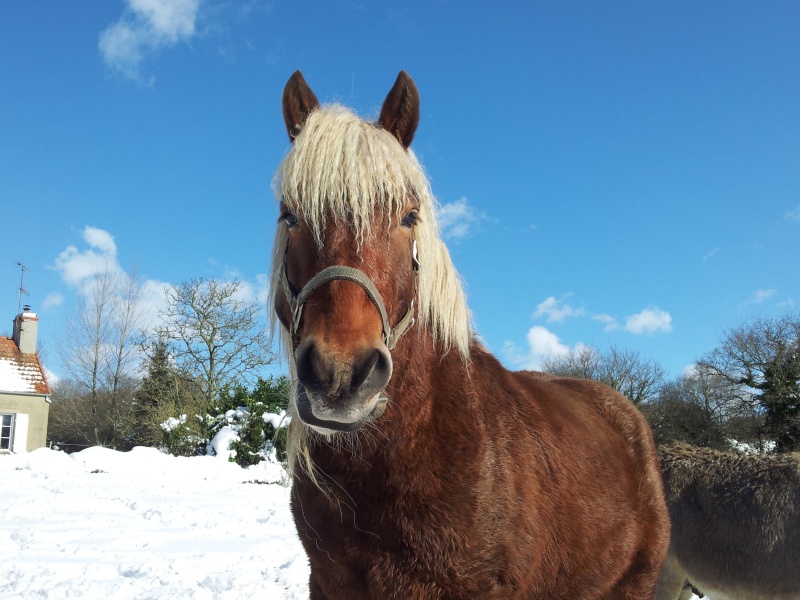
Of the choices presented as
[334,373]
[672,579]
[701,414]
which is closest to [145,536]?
[672,579]

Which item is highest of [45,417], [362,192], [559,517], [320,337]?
[45,417]

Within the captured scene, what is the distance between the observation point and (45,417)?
2677cm

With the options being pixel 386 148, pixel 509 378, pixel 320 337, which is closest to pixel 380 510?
pixel 320 337

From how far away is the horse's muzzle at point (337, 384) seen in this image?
1.53m

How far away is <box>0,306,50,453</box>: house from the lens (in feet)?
85.8

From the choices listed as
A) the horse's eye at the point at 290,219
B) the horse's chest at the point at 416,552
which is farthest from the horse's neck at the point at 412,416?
the horse's eye at the point at 290,219

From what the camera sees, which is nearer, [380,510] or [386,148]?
[380,510]

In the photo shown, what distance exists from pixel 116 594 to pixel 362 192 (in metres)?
4.71

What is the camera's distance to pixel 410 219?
6.73 feet

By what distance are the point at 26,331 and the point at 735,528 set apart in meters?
31.2

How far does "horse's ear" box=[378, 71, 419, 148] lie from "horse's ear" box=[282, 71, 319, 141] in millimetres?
311

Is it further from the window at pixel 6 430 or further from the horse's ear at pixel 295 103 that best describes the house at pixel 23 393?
the horse's ear at pixel 295 103

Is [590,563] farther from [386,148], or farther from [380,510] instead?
[386,148]

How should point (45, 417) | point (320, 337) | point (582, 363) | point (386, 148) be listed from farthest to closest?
point (582, 363) < point (45, 417) < point (386, 148) < point (320, 337)
